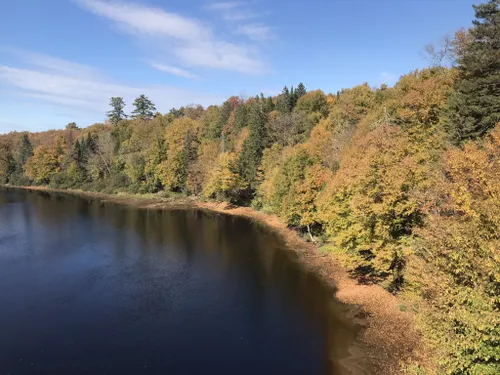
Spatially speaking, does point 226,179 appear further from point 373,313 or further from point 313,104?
point 373,313

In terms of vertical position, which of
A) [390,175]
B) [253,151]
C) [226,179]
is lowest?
[226,179]

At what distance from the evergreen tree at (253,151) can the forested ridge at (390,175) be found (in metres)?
0.29

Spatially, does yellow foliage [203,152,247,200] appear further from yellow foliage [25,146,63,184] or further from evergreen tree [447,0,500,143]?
yellow foliage [25,146,63,184]

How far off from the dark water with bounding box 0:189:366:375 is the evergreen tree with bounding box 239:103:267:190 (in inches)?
858

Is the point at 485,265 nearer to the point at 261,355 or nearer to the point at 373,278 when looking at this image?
the point at 261,355

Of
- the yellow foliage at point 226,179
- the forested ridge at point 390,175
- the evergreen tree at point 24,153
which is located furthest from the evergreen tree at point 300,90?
the evergreen tree at point 24,153

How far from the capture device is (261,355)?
2189 cm

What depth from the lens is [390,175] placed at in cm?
2630

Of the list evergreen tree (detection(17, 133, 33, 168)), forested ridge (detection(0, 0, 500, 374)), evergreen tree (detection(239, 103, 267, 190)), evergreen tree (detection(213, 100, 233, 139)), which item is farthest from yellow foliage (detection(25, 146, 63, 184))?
evergreen tree (detection(239, 103, 267, 190))

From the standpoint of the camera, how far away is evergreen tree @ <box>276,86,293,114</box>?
8389 cm

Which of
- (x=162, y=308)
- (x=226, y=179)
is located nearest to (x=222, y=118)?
(x=226, y=179)

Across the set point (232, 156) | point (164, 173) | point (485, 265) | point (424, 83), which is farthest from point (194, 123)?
point (485, 265)

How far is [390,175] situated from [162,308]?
20.3m

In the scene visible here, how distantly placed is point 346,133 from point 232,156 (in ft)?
94.8
